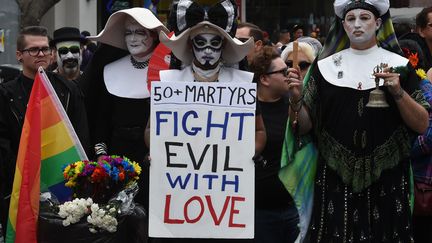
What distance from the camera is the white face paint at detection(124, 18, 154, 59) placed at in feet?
22.2

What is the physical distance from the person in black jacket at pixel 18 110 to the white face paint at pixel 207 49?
1.18m

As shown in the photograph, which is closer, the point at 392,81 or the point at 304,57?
the point at 392,81

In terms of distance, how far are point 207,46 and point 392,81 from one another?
46.1 inches

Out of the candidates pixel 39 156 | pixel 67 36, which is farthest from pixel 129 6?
pixel 39 156

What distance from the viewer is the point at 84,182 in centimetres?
600

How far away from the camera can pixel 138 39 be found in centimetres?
678

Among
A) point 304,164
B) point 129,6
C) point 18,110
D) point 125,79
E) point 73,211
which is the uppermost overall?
point 125,79

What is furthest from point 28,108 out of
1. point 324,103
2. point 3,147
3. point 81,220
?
point 324,103

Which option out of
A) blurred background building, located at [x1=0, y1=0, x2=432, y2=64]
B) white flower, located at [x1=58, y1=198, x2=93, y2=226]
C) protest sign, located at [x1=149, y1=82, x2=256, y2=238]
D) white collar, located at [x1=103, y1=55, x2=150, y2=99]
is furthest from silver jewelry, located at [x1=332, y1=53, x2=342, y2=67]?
blurred background building, located at [x1=0, y1=0, x2=432, y2=64]

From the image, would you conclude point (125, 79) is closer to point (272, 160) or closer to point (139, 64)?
point (139, 64)

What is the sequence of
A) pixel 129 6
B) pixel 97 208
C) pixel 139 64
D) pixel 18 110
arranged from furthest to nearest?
pixel 129 6
pixel 139 64
pixel 18 110
pixel 97 208

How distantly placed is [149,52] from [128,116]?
48cm

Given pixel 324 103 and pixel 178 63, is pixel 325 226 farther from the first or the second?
pixel 178 63

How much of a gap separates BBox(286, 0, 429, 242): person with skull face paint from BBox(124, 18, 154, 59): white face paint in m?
1.40
